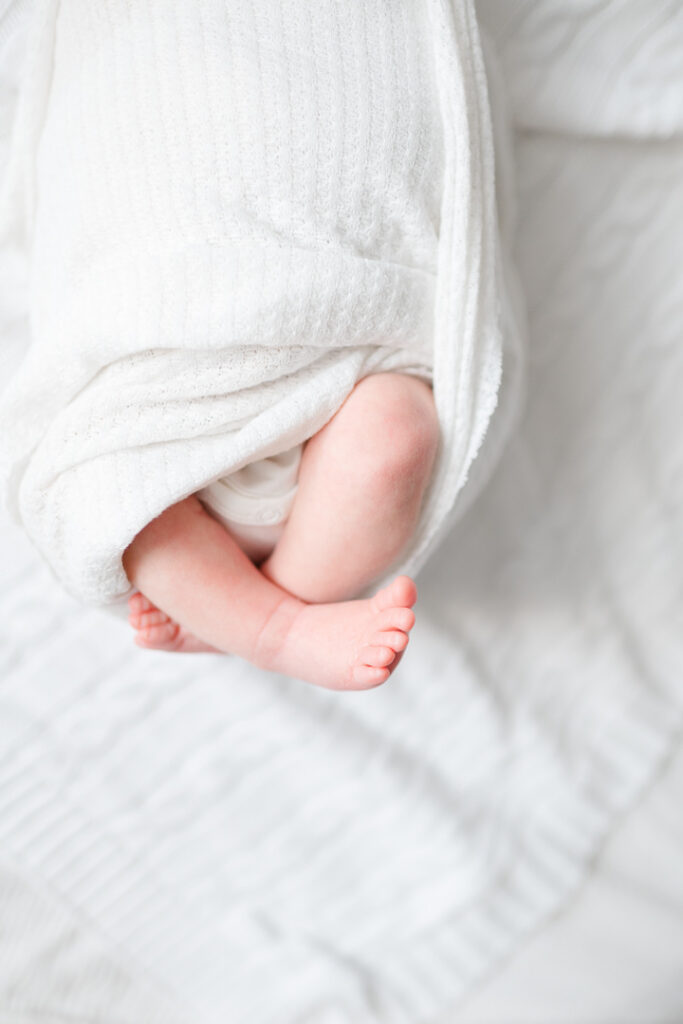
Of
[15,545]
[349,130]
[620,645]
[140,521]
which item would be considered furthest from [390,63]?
[620,645]

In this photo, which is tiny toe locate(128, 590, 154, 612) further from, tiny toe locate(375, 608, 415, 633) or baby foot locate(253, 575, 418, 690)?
tiny toe locate(375, 608, 415, 633)

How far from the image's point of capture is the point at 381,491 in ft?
2.32

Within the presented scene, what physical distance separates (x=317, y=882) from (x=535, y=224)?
0.81 m

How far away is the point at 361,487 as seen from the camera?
705mm

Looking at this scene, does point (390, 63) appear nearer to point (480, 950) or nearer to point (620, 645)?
point (620, 645)

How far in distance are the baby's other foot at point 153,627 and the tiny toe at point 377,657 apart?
0.20 m

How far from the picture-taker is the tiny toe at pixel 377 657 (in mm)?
685

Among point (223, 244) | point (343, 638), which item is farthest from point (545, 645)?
point (223, 244)

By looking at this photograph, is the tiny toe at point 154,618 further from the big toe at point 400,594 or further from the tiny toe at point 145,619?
the big toe at point 400,594

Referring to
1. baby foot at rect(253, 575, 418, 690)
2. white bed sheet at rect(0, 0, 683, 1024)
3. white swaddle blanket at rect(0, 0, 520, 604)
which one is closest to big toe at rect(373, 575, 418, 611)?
baby foot at rect(253, 575, 418, 690)

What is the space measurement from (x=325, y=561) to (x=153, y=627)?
18 cm

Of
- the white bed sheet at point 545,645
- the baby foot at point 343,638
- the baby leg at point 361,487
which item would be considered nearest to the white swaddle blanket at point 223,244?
the baby leg at point 361,487

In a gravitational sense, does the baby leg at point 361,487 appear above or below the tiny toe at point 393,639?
above

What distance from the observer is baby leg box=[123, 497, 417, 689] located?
0.71 meters
